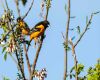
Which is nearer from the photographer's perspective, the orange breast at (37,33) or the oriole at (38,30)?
the orange breast at (37,33)

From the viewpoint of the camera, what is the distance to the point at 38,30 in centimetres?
832

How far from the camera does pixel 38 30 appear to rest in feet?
27.3

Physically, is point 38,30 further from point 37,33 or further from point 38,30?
point 37,33

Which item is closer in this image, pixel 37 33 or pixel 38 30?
pixel 37 33

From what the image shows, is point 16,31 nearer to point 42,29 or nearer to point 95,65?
point 42,29

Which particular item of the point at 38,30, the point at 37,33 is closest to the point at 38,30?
the point at 38,30

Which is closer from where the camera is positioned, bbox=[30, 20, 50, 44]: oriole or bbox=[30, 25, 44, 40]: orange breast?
bbox=[30, 25, 44, 40]: orange breast

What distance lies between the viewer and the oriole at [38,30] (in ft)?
26.3

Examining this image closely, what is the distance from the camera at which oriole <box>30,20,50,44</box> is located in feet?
26.3

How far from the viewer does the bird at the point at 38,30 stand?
7938 mm

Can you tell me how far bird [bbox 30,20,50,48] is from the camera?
794 cm

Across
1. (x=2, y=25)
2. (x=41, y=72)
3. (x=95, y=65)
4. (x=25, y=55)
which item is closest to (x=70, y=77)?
(x=41, y=72)

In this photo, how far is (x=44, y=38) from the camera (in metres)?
8.12

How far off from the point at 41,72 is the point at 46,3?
1.21m
